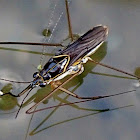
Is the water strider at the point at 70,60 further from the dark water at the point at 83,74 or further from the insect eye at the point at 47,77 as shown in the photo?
the dark water at the point at 83,74

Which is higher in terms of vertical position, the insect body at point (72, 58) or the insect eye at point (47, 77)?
the insect body at point (72, 58)

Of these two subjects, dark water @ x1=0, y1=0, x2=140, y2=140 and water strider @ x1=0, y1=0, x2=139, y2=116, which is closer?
dark water @ x1=0, y1=0, x2=140, y2=140

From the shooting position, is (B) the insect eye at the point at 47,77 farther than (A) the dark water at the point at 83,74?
Yes

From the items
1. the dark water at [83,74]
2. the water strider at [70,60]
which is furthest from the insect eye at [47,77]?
the dark water at [83,74]

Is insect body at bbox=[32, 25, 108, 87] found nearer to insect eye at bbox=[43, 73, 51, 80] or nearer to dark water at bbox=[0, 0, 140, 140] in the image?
insect eye at bbox=[43, 73, 51, 80]

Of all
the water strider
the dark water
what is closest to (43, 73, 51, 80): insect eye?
the water strider

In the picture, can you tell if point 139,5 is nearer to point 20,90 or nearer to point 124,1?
point 124,1

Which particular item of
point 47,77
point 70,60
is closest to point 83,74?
point 70,60

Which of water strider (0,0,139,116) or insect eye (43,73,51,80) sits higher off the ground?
water strider (0,0,139,116)
